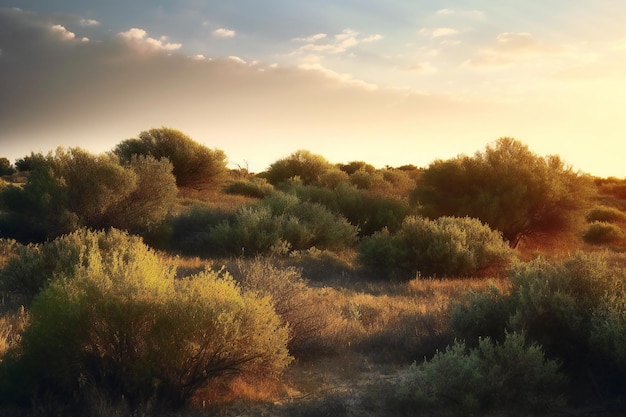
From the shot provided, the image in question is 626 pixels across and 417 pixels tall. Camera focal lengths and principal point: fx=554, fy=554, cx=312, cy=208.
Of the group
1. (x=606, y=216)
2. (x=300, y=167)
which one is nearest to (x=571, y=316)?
(x=606, y=216)

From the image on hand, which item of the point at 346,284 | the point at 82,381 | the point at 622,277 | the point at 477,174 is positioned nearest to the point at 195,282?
the point at 82,381

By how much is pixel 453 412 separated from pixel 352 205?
1994 centimetres

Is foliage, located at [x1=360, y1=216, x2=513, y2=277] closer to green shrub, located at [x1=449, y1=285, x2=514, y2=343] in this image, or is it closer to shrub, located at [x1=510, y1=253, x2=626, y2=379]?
green shrub, located at [x1=449, y1=285, x2=514, y2=343]

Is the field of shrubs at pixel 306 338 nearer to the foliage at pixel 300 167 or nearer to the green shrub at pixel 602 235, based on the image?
the green shrub at pixel 602 235

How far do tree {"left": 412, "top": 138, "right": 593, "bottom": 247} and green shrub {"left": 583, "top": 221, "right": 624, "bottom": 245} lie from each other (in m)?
5.45

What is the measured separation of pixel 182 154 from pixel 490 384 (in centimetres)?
A: 2768

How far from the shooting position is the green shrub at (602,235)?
25.6m

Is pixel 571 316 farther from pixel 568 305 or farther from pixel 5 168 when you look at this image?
pixel 5 168

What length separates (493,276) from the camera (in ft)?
47.4

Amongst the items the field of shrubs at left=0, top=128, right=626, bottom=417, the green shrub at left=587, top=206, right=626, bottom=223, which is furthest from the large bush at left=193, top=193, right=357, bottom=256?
the green shrub at left=587, top=206, right=626, bottom=223

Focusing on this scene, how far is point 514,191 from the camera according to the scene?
20.0 m

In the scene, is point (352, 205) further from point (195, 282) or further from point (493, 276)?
point (195, 282)

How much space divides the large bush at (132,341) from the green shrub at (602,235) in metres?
23.6

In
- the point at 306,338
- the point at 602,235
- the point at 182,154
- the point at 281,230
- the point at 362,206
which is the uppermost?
the point at 182,154
